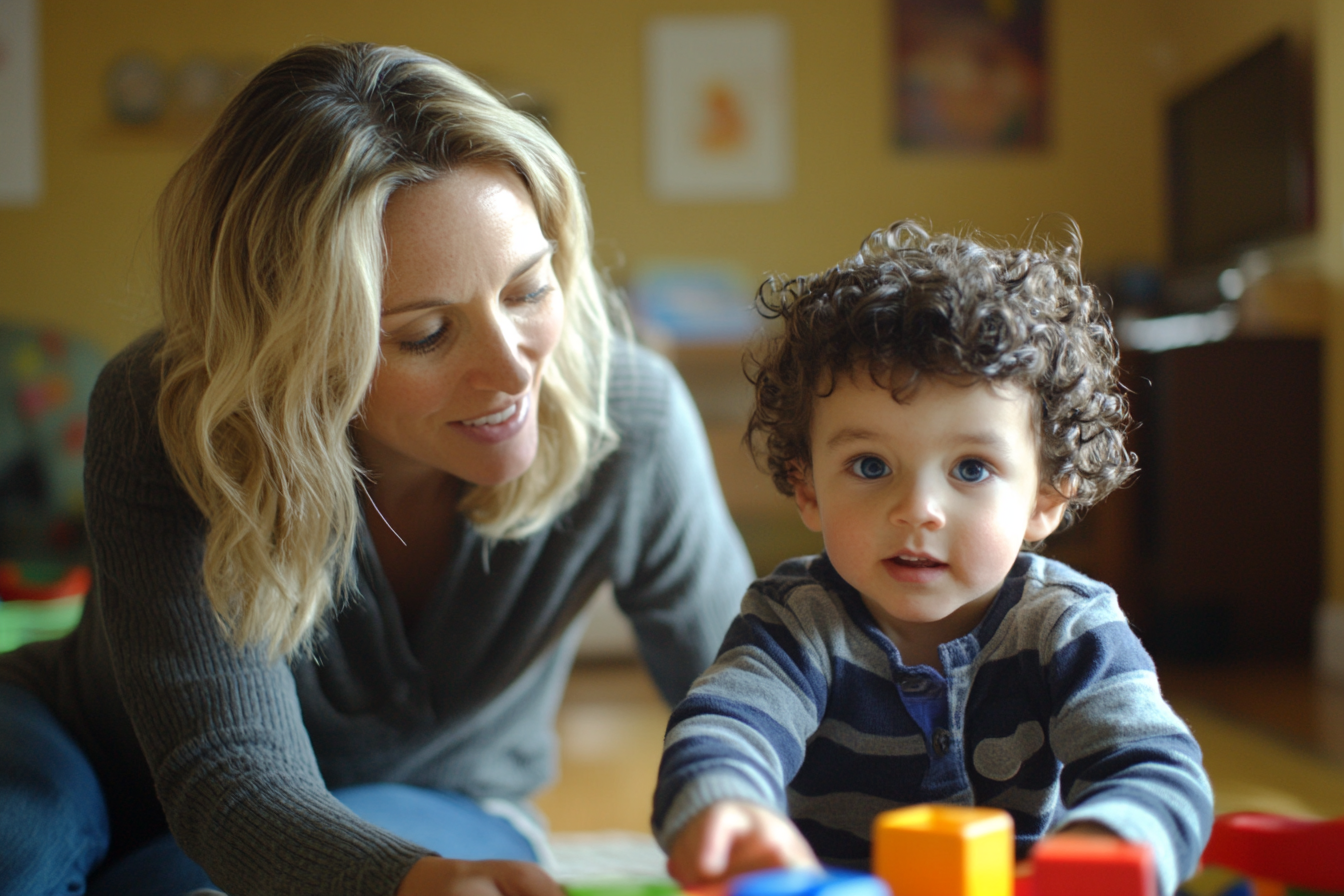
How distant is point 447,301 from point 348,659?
0.39m

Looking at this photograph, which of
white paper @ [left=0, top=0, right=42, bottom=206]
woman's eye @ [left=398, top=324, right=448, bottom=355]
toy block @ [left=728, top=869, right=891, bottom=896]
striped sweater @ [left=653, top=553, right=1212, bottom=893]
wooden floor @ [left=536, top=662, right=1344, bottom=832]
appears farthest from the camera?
white paper @ [left=0, top=0, right=42, bottom=206]

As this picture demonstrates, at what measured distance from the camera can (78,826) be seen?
99cm

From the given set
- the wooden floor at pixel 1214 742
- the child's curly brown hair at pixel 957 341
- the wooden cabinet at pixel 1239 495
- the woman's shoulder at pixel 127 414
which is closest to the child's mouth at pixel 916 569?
the child's curly brown hair at pixel 957 341

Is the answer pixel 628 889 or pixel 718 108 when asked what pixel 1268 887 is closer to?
pixel 628 889

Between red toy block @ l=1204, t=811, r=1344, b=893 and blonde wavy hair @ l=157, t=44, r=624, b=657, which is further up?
blonde wavy hair @ l=157, t=44, r=624, b=657

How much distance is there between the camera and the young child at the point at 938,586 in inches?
27.3

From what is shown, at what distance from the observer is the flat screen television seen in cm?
294

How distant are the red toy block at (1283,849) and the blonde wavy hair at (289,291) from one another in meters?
0.67

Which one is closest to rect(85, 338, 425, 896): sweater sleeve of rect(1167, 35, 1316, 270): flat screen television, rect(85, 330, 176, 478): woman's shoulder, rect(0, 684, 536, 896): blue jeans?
rect(85, 330, 176, 478): woman's shoulder

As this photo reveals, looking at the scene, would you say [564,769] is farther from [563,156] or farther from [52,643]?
[563,156]

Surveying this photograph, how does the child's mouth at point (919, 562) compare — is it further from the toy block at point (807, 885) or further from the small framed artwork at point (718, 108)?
the small framed artwork at point (718, 108)

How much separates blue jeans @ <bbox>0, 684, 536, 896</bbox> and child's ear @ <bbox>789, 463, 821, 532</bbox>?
1.40 feet

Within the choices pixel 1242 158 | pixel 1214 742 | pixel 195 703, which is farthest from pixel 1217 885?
pixel 1242 158

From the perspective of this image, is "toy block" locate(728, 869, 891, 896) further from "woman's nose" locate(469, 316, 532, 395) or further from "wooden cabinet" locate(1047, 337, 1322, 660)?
"wooden cabinet" locate(1047, 337, 1322, 660)
